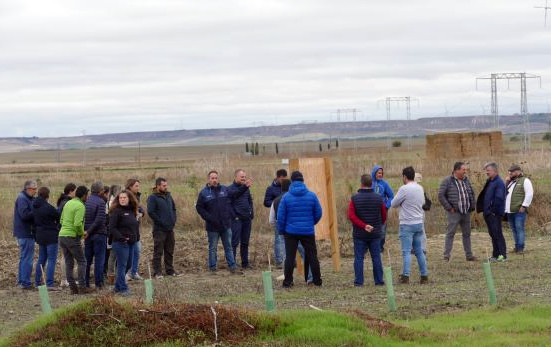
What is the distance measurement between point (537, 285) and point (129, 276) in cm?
798

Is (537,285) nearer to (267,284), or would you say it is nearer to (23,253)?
(267,284)

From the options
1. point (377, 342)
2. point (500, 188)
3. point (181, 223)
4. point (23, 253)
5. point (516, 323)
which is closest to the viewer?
point (377, 342)

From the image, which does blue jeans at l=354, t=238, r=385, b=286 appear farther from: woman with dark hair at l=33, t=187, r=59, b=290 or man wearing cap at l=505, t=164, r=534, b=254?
woman with dark hair at l=33, t=187, r=59, b=290

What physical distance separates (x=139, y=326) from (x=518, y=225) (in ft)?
41.2

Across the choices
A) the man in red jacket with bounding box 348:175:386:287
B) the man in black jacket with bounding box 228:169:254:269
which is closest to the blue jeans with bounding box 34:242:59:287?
the man in black jacket with bounding box 228:169:254:269

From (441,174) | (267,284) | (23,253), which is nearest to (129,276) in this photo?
(23,253)

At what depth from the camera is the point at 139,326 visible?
440 inches

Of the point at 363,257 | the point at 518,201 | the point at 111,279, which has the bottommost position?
the point at 111,279

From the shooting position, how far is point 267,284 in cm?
1302

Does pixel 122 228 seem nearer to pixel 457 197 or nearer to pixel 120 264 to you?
pixel 120 264

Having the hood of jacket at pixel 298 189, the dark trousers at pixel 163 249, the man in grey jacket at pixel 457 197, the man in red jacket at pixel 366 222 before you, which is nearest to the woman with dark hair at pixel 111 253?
the dark trousers at pixel 163 249

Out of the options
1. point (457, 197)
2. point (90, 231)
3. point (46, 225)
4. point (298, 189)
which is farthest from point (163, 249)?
point (457, 197)

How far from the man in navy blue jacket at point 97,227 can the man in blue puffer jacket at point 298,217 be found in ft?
10.9

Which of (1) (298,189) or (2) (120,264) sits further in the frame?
(2) (120,264)
